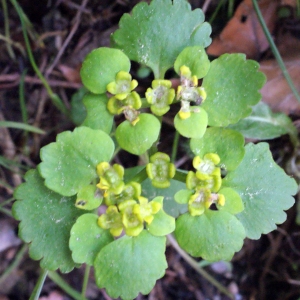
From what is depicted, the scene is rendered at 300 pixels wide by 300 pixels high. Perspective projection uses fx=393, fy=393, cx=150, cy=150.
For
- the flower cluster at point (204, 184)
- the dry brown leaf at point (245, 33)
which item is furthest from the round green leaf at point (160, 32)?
the dry brown leaf at point (245, 33)

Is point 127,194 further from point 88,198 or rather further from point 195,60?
point 195,60

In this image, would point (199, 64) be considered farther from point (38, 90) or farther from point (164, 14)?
point (38, 90)

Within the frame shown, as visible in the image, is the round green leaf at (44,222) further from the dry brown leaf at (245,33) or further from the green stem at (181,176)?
the dry brown leaf at (245,33)

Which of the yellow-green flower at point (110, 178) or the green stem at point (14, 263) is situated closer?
the yellow-green flower at point (110, 178)

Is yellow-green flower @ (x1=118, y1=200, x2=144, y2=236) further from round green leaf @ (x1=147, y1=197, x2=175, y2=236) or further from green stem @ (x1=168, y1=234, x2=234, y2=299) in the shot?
green stem @ (x1=168, y1=234, x2=234, y2=299)

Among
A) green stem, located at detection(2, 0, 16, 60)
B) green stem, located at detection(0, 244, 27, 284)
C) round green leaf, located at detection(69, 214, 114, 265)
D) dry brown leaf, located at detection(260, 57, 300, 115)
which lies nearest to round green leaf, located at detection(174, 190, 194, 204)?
round green leaf, located at detection(69, 214, 114, 265)

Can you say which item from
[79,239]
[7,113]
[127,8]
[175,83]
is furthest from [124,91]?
[7,113]
